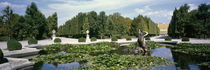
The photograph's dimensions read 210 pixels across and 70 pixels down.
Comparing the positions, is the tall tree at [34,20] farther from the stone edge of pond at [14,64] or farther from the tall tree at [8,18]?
the stone edge of pond at [14,64]

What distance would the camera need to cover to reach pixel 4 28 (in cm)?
3416

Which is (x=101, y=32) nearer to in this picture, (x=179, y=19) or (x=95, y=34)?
(x=95, y=34)

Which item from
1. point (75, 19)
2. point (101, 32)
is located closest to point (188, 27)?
point (101, 32)

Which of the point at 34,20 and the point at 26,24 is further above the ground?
the point at 34,20

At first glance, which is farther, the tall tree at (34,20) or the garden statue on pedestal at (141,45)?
the tall tree at (34,20)

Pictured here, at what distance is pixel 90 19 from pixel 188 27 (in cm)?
2697

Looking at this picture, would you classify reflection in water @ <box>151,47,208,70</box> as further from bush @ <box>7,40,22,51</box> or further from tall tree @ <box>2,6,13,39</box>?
tall tree @ <box>2,6,13,39</box>

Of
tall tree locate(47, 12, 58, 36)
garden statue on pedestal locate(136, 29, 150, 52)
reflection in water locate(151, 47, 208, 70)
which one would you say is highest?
tall tree locate(47, 12, 58, 36)

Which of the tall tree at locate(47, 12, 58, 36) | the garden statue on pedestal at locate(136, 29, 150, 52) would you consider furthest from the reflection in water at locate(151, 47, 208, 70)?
the tall tree at locate(47, 12, 58, 36)

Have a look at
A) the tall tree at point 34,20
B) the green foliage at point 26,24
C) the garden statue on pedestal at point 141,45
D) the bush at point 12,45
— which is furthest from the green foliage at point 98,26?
the garden statue on pedestal at point 141,45

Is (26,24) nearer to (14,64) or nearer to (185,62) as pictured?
(14,64)

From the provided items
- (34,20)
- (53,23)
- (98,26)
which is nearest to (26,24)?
(34,20)

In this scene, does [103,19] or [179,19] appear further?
[103,19]

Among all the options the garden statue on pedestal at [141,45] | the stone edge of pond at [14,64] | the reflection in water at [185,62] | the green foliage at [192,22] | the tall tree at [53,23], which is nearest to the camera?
the stone edge of pond at [14,64]
